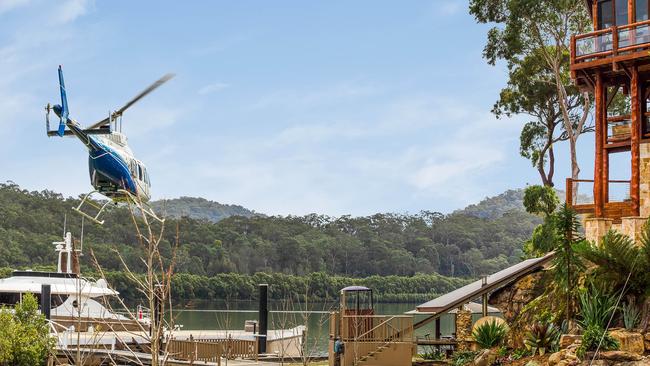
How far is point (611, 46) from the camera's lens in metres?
27.2

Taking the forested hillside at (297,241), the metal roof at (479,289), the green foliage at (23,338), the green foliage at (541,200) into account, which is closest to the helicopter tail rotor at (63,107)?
the green foliage at (23,338)

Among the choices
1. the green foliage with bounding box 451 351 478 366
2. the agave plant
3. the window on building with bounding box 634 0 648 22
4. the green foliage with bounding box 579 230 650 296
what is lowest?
the green foliage with bounding box 451 351 478 366

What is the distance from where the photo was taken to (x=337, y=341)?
25844mm

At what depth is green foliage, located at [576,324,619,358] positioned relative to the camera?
2070cm

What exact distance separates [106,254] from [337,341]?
205ft

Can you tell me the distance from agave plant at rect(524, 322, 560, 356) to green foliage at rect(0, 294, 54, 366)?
42.7ft

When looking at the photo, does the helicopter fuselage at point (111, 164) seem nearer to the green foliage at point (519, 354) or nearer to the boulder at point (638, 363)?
the green foliage at point (519, 354)

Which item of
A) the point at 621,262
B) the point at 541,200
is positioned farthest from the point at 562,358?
the point at 541,200

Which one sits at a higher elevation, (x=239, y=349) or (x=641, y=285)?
(x=641, y=285)

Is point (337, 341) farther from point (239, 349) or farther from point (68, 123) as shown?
point (68, 123)

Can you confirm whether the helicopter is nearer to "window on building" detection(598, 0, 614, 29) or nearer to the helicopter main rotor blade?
the helicopter main rotor blade

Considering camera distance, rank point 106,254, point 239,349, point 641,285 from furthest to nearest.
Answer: point 106,254, point 239,349, point 641,285

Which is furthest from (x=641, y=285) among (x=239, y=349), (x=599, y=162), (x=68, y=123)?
(x=68, y=123)

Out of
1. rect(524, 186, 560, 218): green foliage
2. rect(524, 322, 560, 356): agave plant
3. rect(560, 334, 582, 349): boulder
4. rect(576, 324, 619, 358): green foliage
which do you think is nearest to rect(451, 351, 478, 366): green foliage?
rect(524, 322, 560, 356): agave plant
